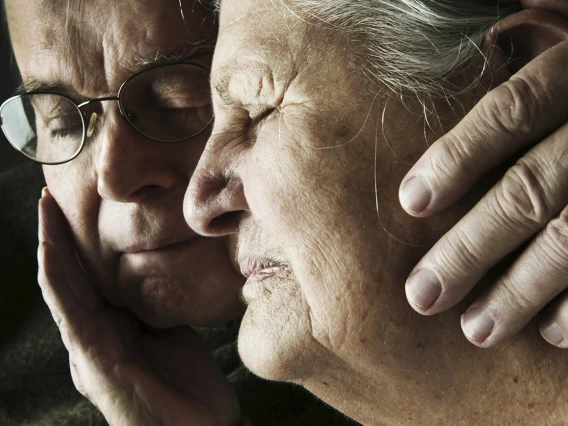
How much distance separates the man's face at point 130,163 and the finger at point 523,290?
2.54 feet

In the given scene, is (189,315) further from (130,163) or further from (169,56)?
(169,56)

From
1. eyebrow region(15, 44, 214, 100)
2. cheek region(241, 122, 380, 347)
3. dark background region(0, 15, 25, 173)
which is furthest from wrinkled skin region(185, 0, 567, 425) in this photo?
dark background region(0, 15, 25, 173)

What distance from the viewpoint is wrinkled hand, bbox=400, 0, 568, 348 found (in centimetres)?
89

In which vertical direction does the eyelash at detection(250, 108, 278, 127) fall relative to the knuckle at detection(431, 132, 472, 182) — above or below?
below

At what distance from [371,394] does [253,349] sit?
21cm

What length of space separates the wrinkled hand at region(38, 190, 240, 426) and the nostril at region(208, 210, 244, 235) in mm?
671

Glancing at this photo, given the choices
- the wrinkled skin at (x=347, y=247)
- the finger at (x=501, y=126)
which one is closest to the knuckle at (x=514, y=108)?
the finger at (x=501, y=126)

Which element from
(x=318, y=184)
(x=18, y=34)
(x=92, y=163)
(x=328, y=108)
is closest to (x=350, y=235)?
(x=318, y=184)

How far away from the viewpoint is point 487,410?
1045 mm

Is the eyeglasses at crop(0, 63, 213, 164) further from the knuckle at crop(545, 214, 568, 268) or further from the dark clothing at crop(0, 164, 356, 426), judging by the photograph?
the knuckle at crop(545, 214, 568, 268)

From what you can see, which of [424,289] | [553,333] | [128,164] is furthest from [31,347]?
[553,333]

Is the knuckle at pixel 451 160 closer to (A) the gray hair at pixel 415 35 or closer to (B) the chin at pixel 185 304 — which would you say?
(A) the gray hair at pixel 415 35

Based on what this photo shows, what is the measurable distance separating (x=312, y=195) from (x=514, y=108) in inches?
12.5

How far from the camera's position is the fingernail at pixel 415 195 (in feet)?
3.10
